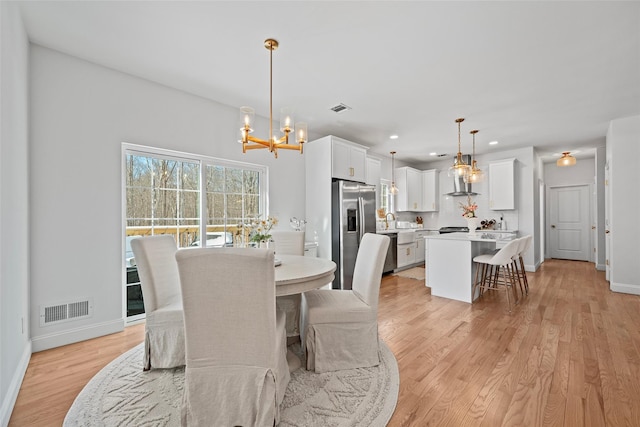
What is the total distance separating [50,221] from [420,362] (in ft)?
11.2

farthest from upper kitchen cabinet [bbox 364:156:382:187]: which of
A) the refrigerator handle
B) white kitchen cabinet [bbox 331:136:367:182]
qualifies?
the refrigerator handle

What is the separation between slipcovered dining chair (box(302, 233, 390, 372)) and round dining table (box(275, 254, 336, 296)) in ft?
0.83

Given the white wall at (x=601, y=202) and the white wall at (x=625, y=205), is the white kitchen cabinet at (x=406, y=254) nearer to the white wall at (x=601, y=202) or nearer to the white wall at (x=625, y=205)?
the white wall at (x=625, y=205)

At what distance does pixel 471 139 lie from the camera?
5.41 metres

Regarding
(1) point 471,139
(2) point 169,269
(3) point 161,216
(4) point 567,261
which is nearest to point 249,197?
(3) point 161,216

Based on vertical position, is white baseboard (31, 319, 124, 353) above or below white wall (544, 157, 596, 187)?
below

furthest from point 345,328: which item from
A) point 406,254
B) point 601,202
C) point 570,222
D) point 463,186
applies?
Result: point 570,222

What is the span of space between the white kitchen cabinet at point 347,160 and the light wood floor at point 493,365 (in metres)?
2.17

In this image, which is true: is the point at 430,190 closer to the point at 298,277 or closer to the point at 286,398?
the point at 298,277

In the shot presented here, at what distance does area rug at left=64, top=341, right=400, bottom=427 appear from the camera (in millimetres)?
1569

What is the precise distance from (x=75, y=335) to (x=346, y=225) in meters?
3.44

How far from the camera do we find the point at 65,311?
2.55m

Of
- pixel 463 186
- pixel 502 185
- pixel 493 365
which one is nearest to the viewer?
pixel 493 365

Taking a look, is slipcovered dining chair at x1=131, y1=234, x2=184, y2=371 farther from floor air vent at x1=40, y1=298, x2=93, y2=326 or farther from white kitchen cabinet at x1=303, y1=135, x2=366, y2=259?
white kitchen cabinet at x1=303, y1=135, x2=366, y2=259
